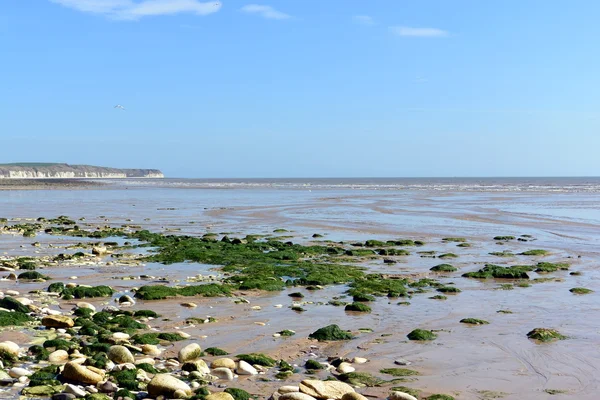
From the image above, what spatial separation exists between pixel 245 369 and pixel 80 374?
2.07 m

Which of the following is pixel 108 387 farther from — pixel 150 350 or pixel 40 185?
pixel 40 185

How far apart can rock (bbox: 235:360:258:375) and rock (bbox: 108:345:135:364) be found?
1482mm

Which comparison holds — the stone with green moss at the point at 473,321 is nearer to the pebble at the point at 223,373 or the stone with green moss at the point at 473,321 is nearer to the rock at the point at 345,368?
the rock at the point at 345,368

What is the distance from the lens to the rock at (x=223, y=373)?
8.24 meters

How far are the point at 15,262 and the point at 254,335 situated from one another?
10370 mm

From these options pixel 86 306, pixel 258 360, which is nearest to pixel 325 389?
pixel 258 360

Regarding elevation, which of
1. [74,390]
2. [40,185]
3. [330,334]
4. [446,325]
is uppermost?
[74,390]

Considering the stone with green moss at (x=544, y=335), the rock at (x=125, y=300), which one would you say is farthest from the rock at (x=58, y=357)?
the stone with green moss at (x=544, y=335)

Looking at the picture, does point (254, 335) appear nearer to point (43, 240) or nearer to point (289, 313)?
point (289, 313)

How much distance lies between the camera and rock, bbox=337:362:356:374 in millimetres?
8594

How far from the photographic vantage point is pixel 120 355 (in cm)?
865

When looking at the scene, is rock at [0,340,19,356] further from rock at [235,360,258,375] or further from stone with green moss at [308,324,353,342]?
stone with green moss at [308,324,353,342]

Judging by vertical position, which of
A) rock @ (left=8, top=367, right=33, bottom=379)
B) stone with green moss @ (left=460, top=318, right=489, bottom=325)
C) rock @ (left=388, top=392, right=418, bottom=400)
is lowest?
stone with green moss @ (left=460, top=318, right=489, bottom=325)

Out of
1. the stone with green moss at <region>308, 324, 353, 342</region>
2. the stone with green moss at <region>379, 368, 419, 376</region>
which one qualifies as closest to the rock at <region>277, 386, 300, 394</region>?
the stone with green moss at <region>379, 368, 419, 376</region>
